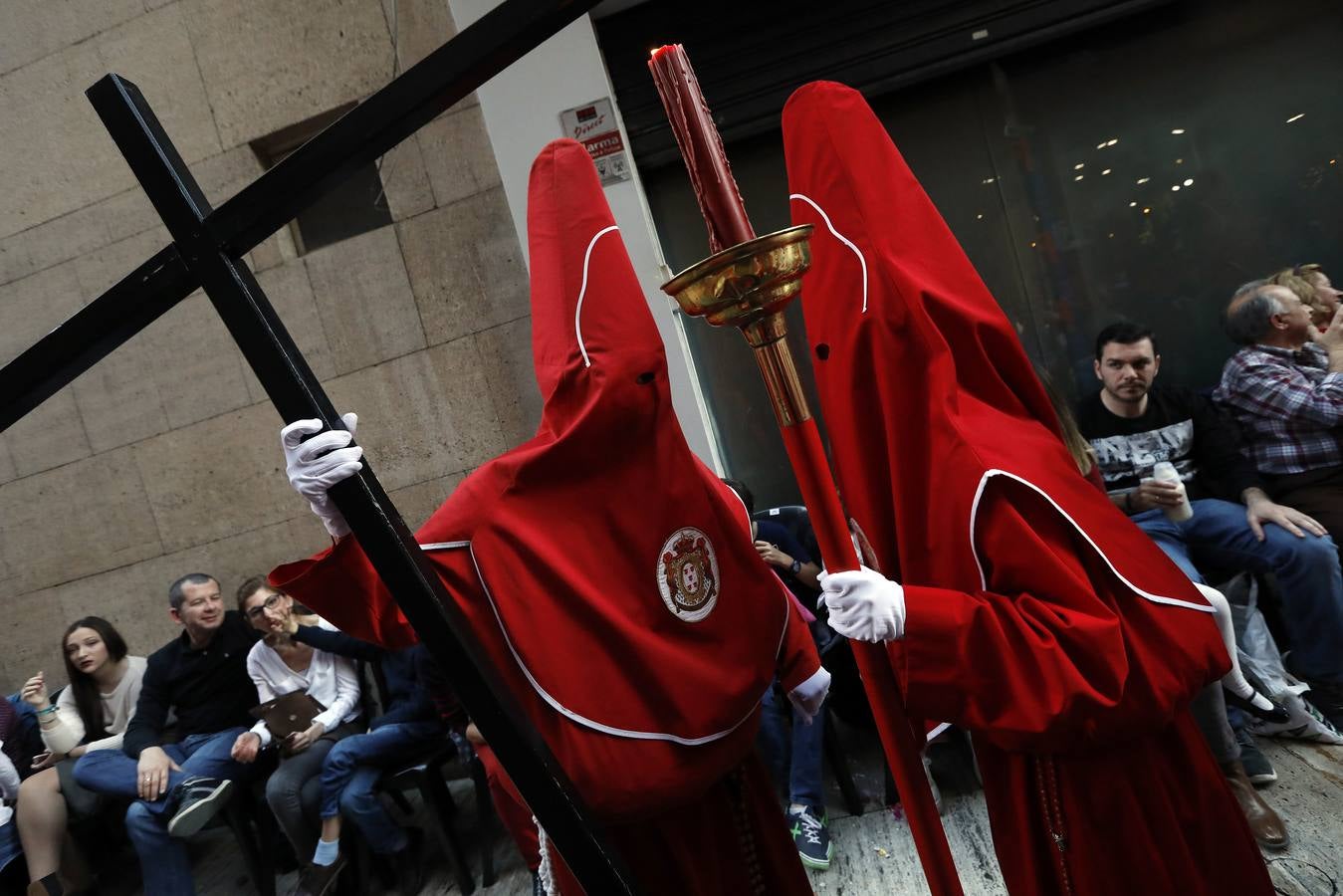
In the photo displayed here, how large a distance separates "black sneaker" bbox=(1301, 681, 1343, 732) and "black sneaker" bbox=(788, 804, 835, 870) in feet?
6.36

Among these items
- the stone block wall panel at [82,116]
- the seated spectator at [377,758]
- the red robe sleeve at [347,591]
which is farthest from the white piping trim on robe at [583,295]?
the stone block wall panel at [82,116]

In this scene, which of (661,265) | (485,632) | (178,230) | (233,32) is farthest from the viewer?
(233,32)

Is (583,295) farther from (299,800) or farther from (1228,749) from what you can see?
(299,800)

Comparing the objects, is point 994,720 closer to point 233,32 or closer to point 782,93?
point 782,93

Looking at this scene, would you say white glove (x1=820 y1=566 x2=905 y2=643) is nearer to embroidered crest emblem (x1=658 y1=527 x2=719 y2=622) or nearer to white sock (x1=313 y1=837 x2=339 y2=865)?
embroidered crest emblem (x1=658 y1=527 x2=719 y2=622)

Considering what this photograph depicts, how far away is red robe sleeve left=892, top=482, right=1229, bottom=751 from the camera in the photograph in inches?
48.7

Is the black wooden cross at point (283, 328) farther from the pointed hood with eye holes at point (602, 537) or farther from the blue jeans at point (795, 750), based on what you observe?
the blue jeans at point (795, 750)

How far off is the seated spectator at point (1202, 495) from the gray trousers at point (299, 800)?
3.73 metres

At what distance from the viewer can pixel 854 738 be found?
12.8ft

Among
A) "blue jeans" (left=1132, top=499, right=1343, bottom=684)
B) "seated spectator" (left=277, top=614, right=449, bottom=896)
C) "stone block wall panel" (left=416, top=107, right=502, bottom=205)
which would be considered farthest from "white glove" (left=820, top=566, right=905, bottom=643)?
"stone block wall panel" (left=416, top=107, right=502, bottom=205)

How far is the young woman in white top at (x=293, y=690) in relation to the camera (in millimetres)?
3734

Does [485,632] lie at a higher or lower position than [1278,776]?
higher

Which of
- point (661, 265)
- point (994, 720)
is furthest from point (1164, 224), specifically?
point (994, 720)

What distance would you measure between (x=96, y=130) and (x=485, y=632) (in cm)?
523
